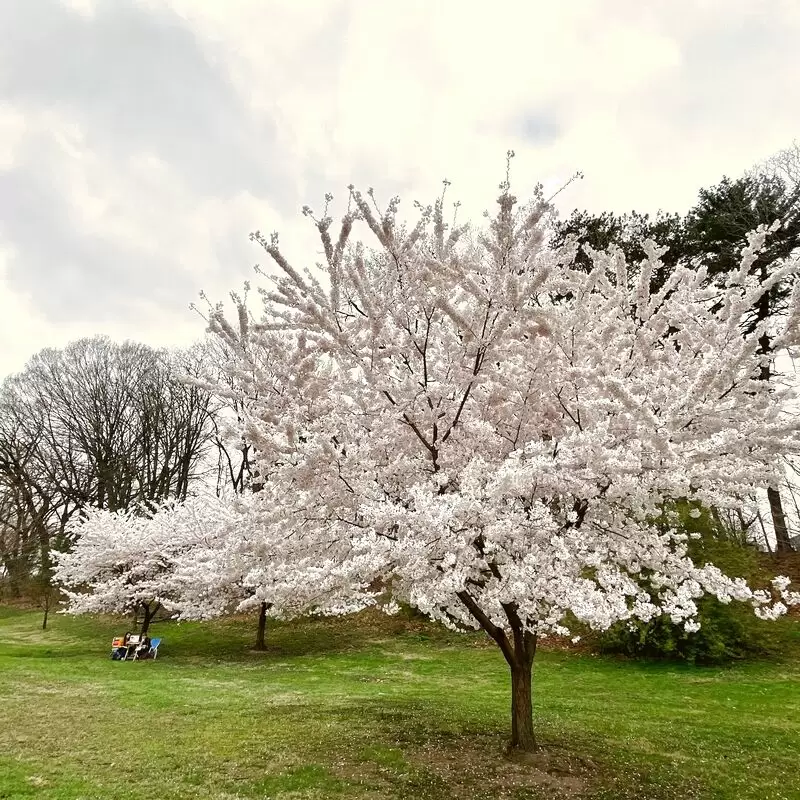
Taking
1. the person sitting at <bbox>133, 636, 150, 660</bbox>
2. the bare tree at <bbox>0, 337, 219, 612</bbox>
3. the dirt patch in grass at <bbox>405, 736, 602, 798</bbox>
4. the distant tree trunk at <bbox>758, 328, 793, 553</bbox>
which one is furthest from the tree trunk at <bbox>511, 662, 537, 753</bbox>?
the bare tree at <bbox>0, 337, 219, 612</bbox>

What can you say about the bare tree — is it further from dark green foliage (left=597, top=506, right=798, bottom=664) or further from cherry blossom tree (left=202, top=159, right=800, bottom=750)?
cherry blossom tree (left=202, top=159, right=800, bottom=750)

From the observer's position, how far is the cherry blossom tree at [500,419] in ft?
15.6

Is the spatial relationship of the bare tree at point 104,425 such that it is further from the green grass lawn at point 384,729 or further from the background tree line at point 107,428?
the green grass lawn at point 384,729

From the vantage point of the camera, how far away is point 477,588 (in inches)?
223

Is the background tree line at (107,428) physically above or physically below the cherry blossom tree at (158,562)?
above

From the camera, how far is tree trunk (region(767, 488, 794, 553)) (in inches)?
711

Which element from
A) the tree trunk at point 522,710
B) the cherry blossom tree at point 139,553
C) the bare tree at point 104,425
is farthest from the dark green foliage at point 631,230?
the bare tree at point 104,425

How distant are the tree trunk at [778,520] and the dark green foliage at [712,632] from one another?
4.11 meters

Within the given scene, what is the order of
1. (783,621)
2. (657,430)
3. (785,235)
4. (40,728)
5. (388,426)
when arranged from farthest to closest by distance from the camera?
1. (785,235)
2. (783,621)
3. (40,728)
4. (388,426)
5. (657,430)

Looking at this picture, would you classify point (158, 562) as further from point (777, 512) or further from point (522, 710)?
point (777, 512)

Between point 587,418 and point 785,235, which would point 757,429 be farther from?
point 785,235

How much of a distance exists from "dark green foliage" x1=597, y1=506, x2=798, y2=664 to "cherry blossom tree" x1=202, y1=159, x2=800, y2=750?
8.37 meters

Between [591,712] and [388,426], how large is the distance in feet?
21.6

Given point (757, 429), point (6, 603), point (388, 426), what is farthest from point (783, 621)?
point (6, 603)
